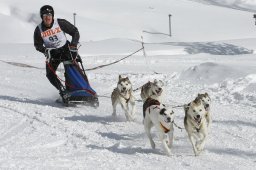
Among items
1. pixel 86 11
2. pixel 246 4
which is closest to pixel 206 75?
pixel 86 11

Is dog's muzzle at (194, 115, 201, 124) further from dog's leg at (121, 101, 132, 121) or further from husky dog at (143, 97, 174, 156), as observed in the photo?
dog's leg at (121, 101, 132, 121)


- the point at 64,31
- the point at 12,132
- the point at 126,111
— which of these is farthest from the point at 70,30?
the point at 12,132

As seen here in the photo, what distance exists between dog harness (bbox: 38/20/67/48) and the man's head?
0.40 ft

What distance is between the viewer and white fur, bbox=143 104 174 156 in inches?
232

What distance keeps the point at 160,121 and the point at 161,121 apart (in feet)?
0.06

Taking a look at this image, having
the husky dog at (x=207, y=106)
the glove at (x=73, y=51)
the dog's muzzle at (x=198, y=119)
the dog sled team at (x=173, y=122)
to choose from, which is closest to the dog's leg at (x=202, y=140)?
the dog sled team at (x=173, y=122)

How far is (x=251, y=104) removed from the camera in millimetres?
9266

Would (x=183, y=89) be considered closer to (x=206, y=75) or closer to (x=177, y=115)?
(x=206, y=75)

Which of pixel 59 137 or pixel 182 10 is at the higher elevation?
pixel 182 10

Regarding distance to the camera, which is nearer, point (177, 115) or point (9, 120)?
point (9, 120)

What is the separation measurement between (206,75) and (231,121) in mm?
4008

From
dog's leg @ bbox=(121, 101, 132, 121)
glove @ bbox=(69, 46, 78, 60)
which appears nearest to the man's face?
glove @ bbox=(69, 46, 78, 60)

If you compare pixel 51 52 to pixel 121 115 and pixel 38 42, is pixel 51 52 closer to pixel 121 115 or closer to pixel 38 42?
pixel 38 42

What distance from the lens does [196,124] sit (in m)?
6.00
